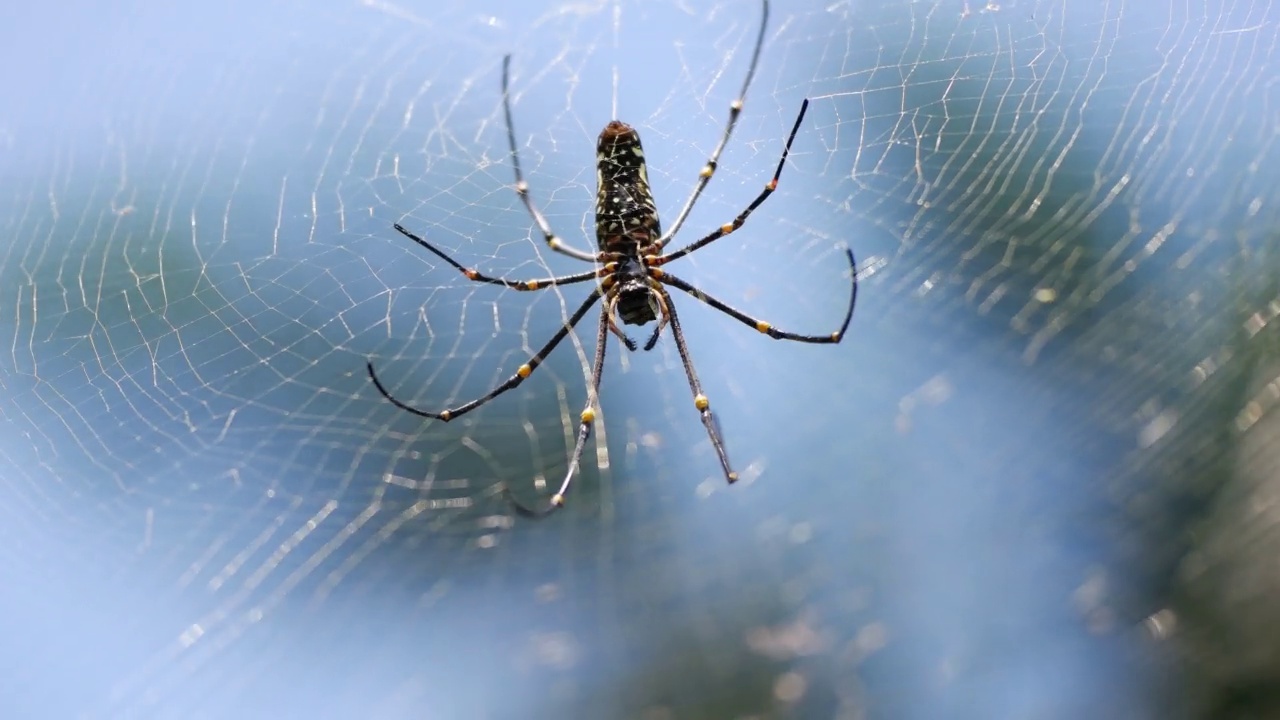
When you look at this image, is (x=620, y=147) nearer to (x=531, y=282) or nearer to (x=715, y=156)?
(x=715, y=156)

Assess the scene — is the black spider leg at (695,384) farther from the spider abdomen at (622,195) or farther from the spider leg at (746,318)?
the spider abdomen at (622,195)

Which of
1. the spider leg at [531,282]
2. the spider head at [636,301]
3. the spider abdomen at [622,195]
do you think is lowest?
the spider head at [636,301]

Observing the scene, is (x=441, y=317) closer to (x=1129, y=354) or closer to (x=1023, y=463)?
(x=1023, y=463)

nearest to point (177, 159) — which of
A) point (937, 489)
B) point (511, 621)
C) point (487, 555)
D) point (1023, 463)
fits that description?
point (511, 621)

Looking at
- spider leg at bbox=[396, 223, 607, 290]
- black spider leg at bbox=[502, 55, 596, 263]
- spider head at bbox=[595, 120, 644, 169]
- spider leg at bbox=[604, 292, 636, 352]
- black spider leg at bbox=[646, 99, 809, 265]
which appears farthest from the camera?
spider leg at bbox=[604, 292, 636, 352]

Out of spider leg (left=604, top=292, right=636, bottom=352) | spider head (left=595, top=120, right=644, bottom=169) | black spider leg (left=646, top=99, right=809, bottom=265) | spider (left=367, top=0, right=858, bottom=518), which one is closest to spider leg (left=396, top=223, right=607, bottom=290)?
spider (left=367, top=0, right=858, bottom=518)

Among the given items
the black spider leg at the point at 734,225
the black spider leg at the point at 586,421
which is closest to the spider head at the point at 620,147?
the black spider leg at the point at 734,225

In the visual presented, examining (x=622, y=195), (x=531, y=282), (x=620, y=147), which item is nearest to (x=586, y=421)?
(x=531, y=282)

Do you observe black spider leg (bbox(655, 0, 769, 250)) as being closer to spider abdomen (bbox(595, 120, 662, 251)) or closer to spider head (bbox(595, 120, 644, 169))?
spider abdomen (bbox(595, 120, 662, 251))
